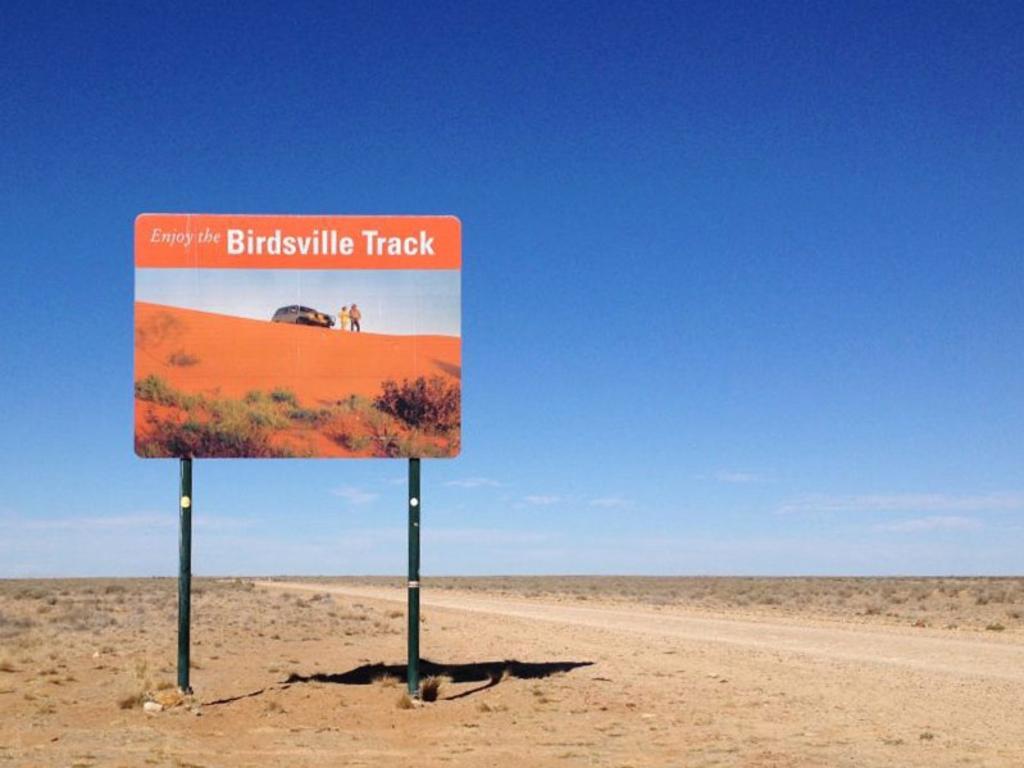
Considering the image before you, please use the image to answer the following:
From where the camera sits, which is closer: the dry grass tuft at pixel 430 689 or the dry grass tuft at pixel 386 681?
the dry grass tuft at pixel 430 689

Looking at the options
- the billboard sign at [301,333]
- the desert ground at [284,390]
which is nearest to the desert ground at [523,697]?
the desert ground at [284,390]

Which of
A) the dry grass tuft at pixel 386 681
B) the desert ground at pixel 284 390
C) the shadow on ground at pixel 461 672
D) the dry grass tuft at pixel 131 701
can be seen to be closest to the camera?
the dry grass tuft at pixel 131 701

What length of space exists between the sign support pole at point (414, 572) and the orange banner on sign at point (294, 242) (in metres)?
3.01

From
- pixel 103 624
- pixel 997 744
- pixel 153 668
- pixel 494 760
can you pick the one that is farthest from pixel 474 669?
pixel 103 624

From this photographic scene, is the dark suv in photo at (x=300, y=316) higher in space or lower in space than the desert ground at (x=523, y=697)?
higher

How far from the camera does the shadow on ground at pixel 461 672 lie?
66.1 feet

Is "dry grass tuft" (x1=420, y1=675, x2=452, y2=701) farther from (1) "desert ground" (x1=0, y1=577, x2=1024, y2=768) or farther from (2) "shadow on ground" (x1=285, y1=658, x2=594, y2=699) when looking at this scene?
(2) "shadow on ground" (x1=285, y1=658, x2=594, y2=699)

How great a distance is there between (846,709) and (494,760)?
5.82 metres

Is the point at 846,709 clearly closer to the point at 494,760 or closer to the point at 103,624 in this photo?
the point at 494,760

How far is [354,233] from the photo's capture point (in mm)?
17734

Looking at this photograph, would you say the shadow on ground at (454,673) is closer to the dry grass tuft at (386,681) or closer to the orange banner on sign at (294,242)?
the dry grass tuft at (386,681)

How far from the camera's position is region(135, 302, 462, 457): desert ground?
17516 mm

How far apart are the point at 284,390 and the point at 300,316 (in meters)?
1.09

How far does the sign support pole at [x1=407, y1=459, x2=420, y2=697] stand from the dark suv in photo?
7.93 ft
